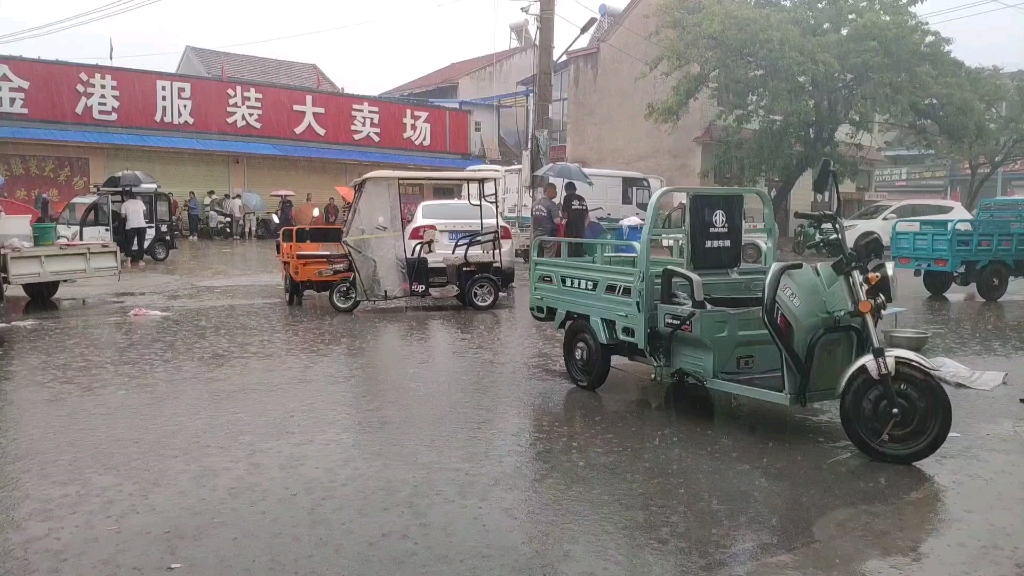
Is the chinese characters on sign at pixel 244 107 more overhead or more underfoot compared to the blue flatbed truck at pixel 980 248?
more overhead


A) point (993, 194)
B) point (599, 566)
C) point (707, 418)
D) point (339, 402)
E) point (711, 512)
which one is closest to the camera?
point (599, 566)

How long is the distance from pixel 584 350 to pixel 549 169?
7.12 meters

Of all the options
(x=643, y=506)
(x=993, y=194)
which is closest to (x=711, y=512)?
(x=643, y=506)

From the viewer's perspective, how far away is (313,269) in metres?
12.1

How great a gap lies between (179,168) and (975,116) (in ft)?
82.9

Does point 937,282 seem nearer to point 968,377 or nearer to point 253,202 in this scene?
point 968,377

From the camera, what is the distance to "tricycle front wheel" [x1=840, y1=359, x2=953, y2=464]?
16.1ft

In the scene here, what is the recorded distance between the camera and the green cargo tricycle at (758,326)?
199 inches

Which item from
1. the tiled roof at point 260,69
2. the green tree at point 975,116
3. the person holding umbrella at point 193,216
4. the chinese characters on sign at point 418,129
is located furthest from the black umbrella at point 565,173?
the tiled roof at point 260,69

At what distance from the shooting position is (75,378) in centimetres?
749

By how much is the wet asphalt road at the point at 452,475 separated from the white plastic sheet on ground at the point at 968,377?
0.42 ft

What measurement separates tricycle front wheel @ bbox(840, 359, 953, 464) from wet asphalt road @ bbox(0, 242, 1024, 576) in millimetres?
134

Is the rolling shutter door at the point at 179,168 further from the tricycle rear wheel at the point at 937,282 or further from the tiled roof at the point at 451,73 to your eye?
the tricycle rear wheel at the point at 937,282

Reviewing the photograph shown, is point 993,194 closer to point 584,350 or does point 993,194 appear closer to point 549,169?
point 549,169
